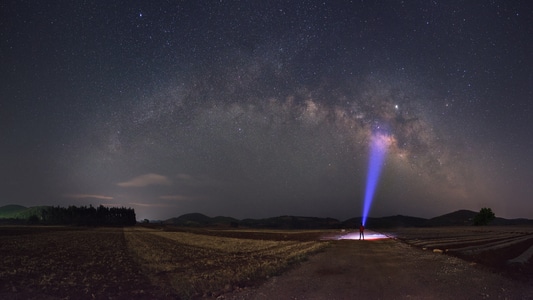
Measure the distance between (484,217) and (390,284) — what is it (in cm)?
16123

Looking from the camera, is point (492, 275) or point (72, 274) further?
point (72, 274)

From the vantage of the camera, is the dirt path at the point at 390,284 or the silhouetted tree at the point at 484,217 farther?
the silhouetted tree at the point at 484,217

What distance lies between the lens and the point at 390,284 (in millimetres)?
15242

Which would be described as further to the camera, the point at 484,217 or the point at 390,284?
the point at 484,217

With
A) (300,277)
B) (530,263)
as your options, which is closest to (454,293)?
(300,277)

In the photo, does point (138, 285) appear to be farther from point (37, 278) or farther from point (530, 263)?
point (530, 263)

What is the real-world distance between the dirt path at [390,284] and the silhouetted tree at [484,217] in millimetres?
152535

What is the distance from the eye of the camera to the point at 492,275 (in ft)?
56.9

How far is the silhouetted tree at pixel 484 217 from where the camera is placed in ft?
492

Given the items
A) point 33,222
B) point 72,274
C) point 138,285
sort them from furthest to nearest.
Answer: point 33,222 < point 72,274 < point 138,285

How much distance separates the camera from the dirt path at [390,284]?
13.2 m

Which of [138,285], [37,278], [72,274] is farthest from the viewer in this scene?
[72,274]

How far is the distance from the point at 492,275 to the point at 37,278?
73.9 ft

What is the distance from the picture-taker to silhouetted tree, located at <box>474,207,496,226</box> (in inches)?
5901
